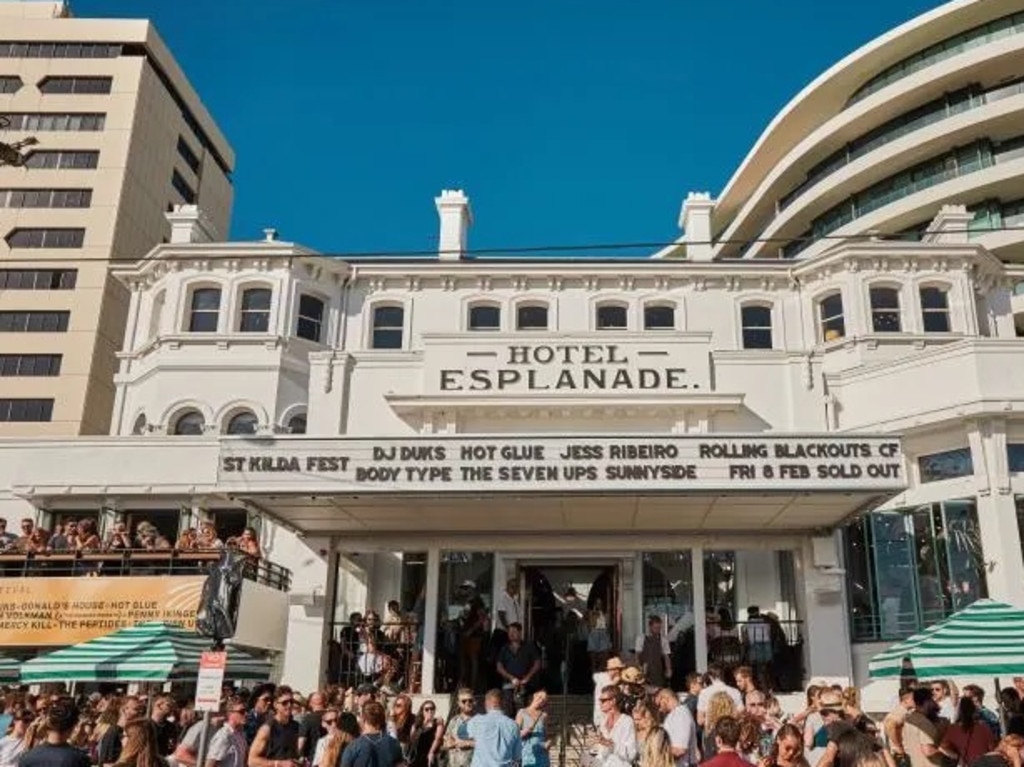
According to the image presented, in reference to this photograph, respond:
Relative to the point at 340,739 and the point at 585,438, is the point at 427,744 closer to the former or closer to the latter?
the point at 340,739

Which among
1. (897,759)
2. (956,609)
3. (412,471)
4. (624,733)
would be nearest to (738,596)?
(956,609)

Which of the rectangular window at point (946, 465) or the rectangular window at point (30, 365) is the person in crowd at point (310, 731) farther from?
the rectangular window at point (30, 365)

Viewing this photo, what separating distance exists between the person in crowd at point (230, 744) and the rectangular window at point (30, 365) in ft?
138

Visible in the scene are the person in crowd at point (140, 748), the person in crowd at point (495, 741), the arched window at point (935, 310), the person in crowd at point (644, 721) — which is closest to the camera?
the person in crowd at point (140, 748)

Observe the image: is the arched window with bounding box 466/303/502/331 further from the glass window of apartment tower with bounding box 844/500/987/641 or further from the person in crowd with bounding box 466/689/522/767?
the person in crowd with bounding box 466/689/522/767

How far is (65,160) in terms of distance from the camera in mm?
51312

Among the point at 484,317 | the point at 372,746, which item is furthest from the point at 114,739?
the point at 484,317

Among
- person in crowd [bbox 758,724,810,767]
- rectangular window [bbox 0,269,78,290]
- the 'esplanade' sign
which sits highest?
rectangular window [bbox 0,269,78,290]

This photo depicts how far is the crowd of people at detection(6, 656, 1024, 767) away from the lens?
21.2ft

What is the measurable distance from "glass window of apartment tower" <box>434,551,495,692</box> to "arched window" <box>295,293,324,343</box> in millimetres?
9673

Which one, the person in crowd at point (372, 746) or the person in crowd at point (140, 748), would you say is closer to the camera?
the person in crowd at point (140, 748)

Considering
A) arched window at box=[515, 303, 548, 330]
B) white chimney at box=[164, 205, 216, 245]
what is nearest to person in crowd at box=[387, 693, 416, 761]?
arched window at box=[515, 303, 548, 330]

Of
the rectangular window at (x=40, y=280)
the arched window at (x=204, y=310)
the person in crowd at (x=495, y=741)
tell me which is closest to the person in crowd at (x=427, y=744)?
the person in crowd at (x=495, y=741)

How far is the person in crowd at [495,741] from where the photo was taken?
9242mm
